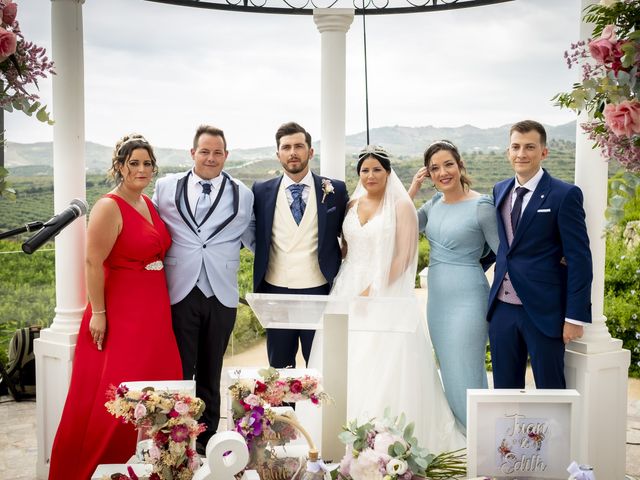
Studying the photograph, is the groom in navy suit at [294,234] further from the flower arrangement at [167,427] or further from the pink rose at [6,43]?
the pink rose at [6,43]

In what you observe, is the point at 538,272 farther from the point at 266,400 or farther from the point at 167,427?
the point at 167,427

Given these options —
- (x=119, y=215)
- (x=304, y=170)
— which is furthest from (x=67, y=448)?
(x=304, y=170)

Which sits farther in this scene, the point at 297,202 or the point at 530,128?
the point at 297,202

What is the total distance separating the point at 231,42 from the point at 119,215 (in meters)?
14.1

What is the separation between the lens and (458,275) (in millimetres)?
4293

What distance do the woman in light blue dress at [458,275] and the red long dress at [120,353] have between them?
5.38 feet

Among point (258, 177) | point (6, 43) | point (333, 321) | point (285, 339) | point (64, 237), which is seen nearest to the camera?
point (6, 43)

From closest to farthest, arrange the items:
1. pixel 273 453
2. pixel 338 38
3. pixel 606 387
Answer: pixel 273 453, pixel 606 387, pixel 338 38

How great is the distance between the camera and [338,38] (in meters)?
5.02

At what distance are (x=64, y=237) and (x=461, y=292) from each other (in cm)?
246

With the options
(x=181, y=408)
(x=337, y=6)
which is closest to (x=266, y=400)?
(x=181, y=408)

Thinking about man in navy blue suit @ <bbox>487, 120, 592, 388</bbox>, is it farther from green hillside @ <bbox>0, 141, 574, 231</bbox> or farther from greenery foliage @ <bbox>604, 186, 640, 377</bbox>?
green hillside @ <bbox>0, 141, 574, 231</bbox>

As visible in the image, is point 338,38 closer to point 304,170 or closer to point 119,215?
point 304,170

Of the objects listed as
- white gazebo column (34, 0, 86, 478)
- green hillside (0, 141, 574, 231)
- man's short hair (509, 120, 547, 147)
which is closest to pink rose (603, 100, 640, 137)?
man's short hair (509, 120, 547, 147)
